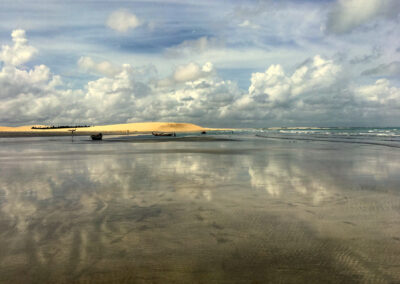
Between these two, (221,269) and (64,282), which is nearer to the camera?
(64,282)

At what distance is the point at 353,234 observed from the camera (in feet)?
19.6

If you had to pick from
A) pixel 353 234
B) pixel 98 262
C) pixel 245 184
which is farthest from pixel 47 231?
pixel 245 184

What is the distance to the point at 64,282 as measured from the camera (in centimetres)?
425

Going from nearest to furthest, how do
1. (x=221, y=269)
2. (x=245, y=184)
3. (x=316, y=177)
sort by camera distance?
(x=221, y=269) → (x=245, y=184) → (x=316, y=177)

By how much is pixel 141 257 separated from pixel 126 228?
155 cm

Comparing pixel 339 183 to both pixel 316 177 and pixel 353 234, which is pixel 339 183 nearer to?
pixel 316 177

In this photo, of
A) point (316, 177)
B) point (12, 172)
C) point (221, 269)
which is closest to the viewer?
point (221, 269)

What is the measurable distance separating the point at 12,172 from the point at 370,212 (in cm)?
1636

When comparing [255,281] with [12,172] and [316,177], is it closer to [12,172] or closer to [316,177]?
[316,177]

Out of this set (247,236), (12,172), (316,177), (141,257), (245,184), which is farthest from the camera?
(12,172)

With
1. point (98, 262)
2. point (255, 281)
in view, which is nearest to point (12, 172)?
point (98, 262)

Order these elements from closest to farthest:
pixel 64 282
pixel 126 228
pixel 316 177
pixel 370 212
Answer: pixel 64 282
pixel 126 228
pixel 370 212
pixel 316 177

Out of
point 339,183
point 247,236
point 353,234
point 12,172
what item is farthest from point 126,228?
point 12,172

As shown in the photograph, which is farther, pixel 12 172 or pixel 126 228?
pixel 12 172
